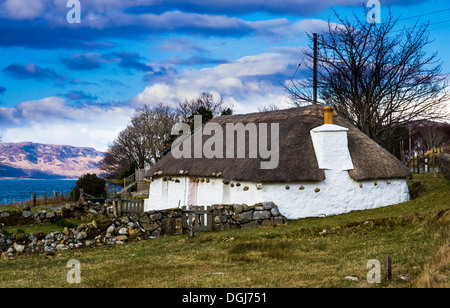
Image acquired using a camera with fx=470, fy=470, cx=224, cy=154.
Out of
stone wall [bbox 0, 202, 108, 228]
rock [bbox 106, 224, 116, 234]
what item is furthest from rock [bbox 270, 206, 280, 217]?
stone wall [bbox 0, 202, 108, 228]

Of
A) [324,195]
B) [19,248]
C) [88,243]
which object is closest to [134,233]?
[88,243]

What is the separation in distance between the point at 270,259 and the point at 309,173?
8.36m

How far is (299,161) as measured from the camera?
2014 centimetres

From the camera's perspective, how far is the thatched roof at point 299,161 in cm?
1970

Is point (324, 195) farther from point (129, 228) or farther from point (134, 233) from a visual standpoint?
point (129, 228)

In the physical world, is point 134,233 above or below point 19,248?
above

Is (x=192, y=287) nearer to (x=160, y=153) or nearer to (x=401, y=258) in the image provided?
(x=401, y=258)

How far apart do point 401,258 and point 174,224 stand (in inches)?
376

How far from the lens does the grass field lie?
9297 mm

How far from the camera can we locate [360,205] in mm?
20609

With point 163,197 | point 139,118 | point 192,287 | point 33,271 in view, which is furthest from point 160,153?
point 192,287

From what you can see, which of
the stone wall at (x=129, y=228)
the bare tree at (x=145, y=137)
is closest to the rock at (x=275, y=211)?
the stone wall at (x=129, y=228)

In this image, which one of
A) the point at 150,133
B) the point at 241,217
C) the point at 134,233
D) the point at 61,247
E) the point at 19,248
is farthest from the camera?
the point at 150,133

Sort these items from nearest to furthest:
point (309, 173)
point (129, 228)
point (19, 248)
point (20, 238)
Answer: point (19, 248) < point (20, 238) < point (129, 228) < point (309, 173)
